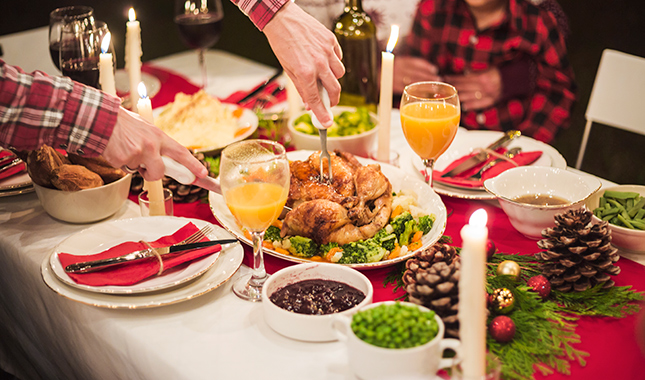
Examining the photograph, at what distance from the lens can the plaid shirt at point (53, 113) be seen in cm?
122

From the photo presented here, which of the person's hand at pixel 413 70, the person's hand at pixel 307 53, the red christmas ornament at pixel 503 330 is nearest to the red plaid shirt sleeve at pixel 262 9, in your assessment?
the person's hand at pixel 307 53

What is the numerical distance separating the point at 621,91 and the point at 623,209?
3.65ft

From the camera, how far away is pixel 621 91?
7.59 ft

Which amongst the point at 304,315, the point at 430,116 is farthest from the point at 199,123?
the point at 304,315

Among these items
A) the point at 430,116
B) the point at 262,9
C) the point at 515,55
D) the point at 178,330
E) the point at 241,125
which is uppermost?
the point at 262,9

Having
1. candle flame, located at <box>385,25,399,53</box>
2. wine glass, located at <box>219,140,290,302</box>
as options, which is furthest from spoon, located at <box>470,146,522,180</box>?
wine glass, located at <box>219,140,290,302</box>

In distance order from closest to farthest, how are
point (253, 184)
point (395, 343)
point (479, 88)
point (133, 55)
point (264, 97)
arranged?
1. point (395, 343)
2. point (253, 184)
3. point (133, 55)
4. point (264, 97)
5. point (479, 88)

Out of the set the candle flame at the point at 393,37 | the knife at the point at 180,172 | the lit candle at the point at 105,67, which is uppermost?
the candle flame at the point at 393,37

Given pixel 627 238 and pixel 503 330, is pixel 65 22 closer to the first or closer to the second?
pixel 503 330

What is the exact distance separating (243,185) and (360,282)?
32cm

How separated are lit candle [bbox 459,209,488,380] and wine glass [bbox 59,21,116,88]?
150cm

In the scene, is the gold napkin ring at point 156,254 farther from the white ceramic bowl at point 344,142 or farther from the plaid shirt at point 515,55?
the plaid shirt at point 515,55

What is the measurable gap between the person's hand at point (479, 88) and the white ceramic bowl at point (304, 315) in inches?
85.6

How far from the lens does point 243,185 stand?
119 cm
